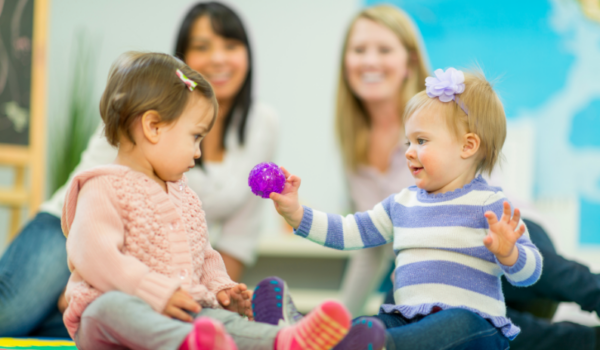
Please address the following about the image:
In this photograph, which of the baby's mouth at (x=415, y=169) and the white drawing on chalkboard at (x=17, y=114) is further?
the white drawing on chalkboard at (x=17, y=114)

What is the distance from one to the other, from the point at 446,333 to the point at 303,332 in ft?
0.94

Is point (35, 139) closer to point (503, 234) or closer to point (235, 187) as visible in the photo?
point (235, 187)

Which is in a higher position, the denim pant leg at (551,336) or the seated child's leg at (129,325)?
the seated child's leg at (129,325)

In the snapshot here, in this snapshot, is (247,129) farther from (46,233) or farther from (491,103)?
(491,103)

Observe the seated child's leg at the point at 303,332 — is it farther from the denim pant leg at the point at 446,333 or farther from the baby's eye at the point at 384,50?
the baby's eye at the point at 384,50

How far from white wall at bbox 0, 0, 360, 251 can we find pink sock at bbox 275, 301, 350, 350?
8.11 ft

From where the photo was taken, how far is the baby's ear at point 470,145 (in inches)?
41.3

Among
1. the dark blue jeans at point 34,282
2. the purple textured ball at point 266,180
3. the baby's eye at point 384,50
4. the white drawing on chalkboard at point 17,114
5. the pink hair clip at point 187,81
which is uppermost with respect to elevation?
the baby's eye at point 384,50

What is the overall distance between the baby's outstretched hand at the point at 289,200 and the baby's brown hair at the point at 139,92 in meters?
0.25

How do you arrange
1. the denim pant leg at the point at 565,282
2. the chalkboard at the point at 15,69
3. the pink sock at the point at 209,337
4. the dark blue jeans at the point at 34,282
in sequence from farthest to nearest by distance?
1. the chalkboard at the point at 15,69
2. the dark blue jeans at the point at 34,282
3. the denim pant leg at the point at 565,282
4. the pink sock at the point at 209,337

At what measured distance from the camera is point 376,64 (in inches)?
80.0

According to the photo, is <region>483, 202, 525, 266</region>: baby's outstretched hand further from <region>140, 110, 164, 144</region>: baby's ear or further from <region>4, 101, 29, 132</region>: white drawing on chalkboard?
<region>4, 101, 29, 132</region>: white drawing on chalkboard

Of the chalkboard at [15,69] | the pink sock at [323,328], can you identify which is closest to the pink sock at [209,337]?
the pink sock at [323,328]

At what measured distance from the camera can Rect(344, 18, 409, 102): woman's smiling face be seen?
2029 millimetres
